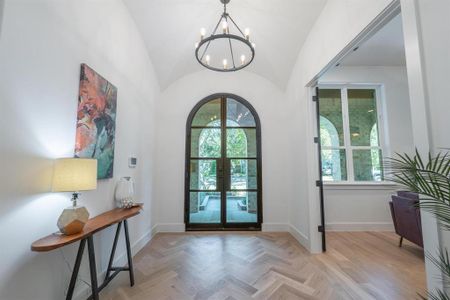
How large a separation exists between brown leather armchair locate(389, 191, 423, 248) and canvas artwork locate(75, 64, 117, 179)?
3835 mm

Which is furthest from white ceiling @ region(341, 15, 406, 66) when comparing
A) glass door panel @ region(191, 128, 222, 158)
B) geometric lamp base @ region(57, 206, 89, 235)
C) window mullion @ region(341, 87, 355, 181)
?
geometric lamp base @ region(57, 206, 89, 235)

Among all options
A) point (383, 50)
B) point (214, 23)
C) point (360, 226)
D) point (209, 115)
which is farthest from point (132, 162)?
point (383, 50)

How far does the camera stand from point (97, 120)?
87.2 inches

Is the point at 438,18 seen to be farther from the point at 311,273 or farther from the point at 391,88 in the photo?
the point at 391,88

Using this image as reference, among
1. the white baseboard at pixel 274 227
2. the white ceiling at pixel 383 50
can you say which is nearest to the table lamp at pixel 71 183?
the white baseboard at pixel 274 227

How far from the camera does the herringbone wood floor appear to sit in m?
2.12

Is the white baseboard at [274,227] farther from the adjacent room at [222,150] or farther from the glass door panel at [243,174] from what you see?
the glass door panel at [243,174]

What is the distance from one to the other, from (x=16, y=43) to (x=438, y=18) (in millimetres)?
2709

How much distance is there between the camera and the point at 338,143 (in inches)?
181

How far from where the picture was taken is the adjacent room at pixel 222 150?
1377 millimetres

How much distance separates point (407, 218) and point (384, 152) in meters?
1.89

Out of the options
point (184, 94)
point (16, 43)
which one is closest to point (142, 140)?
point (184, 94)

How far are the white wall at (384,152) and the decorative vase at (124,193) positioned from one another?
3.80m

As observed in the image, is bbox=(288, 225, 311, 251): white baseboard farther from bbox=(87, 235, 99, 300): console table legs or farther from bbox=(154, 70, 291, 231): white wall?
bbox=(87, 235, 99, 300): console table legs
